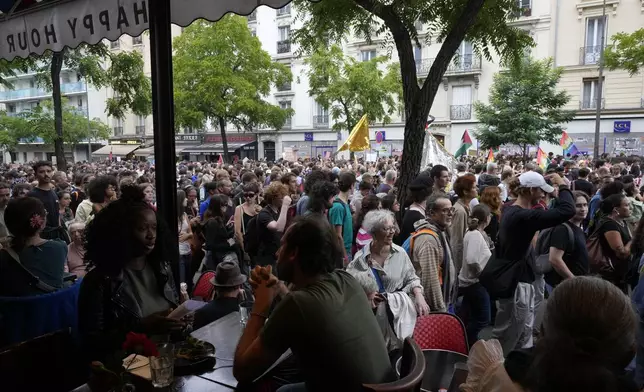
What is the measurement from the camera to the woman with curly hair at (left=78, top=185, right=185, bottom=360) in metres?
2.48

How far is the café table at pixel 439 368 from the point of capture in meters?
2.88

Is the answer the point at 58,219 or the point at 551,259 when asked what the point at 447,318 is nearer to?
the point at 551,259

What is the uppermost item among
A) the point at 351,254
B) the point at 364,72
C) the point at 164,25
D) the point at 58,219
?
the point at 364,72

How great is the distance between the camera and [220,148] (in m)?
43.8

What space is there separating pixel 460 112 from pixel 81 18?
3250 cm

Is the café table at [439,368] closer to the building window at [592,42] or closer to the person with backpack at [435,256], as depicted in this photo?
the person with backpack at [435,256]

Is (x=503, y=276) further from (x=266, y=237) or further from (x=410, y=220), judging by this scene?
(x=266, y=237)

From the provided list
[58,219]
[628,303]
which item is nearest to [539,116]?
[58,219]

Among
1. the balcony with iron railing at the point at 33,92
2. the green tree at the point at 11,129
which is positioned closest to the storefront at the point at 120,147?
the green tree at the point at 11,129

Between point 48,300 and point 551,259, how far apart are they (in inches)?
177

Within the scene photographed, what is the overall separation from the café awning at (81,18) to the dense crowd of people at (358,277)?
143cm

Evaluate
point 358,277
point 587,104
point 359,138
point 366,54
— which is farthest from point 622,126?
point 358,277

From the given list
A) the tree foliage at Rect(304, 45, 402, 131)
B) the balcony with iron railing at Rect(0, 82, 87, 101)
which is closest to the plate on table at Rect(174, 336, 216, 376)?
the tree foliage at Rect(304, 45, 402, 131)

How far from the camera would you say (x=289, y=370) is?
282 centimetres
